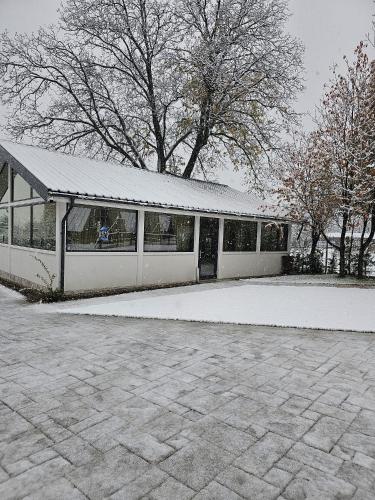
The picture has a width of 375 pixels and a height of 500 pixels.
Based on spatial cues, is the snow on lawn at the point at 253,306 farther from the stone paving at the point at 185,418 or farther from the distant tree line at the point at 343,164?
the distant tree line at the point at 343,164

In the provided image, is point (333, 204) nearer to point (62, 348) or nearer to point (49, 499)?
point (62, 348)

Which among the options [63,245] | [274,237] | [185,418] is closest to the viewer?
[185,418]

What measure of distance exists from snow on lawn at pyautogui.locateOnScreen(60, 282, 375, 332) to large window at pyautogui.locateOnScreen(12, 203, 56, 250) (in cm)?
239

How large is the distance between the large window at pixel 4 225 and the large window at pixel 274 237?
1013 cm

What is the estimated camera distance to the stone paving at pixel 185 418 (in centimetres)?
250

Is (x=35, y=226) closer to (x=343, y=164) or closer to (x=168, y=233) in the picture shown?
(x=168, y=233)

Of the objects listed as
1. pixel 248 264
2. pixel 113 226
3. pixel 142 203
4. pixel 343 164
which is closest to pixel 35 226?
pixel 113 226

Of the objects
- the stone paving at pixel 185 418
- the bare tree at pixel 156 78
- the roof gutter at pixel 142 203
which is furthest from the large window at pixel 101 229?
the bare tree at pixel 156 78

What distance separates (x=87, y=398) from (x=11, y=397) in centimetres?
78

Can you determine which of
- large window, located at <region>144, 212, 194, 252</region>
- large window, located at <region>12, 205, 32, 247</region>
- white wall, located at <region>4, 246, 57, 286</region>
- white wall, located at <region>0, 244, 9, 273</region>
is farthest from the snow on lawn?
white wall, located at <region>0, 244, 9, 273</region>

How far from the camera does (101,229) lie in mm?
10219

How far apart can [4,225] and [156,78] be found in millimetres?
13022

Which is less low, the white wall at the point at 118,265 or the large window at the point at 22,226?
the large window at the point at 22,226

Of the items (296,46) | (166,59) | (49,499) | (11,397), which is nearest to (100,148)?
(166,59)
